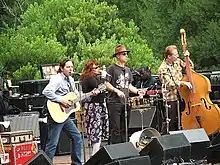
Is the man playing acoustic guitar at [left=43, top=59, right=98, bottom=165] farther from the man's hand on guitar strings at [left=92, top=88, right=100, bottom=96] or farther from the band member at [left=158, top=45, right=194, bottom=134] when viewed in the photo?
the band member at [left=158, top=45, right=194, bottom=134]

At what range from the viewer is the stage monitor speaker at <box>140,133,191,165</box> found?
7281 millimetres

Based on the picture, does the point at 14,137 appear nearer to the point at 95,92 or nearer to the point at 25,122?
the point at 95,92

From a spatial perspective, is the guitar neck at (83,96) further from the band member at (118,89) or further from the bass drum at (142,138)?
the bass drum at (142,138)

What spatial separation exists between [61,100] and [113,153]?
2368 millimetres

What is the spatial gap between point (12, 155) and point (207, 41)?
14.2 m

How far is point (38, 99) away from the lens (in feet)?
41.0

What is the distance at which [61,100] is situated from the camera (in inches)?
359

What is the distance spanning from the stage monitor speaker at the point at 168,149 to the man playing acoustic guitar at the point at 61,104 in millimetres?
1988

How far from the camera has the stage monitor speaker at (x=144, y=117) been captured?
38.5 feet

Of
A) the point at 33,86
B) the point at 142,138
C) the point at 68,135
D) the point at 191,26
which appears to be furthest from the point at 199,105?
the point at 191,26

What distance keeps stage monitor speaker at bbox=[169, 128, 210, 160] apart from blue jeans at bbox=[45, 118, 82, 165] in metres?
1.95

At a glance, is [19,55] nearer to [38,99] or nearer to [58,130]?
[38,99]

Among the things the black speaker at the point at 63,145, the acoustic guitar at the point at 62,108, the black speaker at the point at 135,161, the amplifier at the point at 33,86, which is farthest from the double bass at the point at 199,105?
the amplifier at the point at 33,86

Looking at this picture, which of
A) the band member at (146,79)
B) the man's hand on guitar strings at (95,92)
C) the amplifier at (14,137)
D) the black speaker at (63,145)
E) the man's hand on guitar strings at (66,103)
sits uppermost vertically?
the band member at (146,79)
